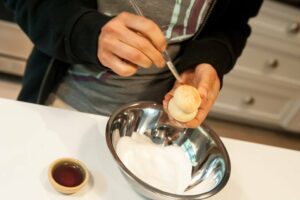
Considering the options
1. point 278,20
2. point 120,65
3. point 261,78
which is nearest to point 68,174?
point 120,65

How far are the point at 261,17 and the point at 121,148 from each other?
1.08 m

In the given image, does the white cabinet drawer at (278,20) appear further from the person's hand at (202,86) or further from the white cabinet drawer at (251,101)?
the person's hand at (202,86)

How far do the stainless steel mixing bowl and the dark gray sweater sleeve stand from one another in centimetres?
13


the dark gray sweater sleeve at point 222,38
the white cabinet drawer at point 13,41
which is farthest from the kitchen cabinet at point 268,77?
the white cabinet drawer at point 13,41

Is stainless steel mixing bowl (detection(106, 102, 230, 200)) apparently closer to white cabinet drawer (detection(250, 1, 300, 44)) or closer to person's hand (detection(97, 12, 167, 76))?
person's hand (detection(97, 12, 167, 76))

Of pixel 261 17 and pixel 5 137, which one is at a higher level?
pixel 5 137

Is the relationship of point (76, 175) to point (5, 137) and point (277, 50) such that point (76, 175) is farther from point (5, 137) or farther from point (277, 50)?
point (277, 50)

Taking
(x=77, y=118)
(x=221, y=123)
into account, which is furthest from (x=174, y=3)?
(x=221, y=123)

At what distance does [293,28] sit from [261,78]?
0.27m

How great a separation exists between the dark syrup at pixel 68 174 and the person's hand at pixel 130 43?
173 millimetres

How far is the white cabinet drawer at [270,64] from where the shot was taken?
5.60 ft

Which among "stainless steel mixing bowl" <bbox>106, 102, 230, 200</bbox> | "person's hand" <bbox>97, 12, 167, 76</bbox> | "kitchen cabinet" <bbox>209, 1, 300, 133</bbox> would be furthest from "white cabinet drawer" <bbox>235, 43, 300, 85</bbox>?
"person's hand" <bbox>97, 12, 167, 76</bbox>

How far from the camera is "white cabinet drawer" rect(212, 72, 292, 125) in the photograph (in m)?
1.81

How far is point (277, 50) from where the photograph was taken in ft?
5.56
